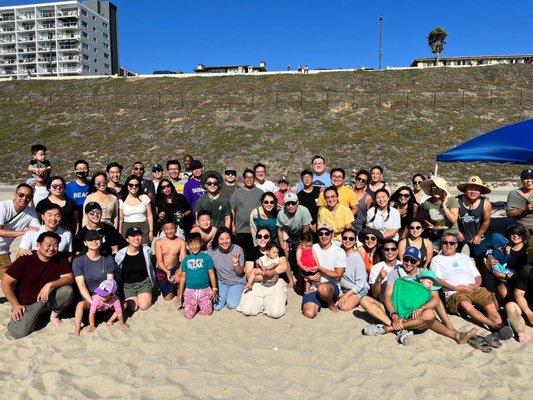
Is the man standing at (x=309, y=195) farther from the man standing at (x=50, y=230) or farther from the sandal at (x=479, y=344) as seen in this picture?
the man standing at (x=50, y=230)

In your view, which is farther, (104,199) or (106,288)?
(104,199)

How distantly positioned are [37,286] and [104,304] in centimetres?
83

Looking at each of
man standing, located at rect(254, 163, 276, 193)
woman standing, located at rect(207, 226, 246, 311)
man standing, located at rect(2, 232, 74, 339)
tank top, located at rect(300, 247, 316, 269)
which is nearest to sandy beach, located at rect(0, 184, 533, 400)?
man standing, located at rect(2, 232, 74, 339)

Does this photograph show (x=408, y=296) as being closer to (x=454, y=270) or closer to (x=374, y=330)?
(x=374, y=330)

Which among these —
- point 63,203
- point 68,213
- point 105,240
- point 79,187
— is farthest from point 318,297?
point 79,187

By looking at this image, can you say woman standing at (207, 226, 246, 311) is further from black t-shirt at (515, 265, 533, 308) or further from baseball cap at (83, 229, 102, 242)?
black t-shirt at (515, 265, 533, 308)

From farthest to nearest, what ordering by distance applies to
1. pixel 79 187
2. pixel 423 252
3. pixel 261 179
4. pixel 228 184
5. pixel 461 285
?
pixel 261 179, pixel 228 184, pixel 79 187, pixel 423 252, pixel 461 285

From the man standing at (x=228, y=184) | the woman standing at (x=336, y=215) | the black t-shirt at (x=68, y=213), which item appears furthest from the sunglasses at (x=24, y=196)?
the woman standing at (x=336, y=215)

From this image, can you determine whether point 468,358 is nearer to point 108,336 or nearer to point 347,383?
point 347,383

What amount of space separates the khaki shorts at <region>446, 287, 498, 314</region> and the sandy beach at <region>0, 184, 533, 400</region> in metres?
0.18

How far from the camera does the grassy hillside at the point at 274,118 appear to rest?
24.5 m

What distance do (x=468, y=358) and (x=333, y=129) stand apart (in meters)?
24.4

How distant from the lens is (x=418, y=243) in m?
5.24

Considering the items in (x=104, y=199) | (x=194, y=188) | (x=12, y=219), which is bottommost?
(x=12, y=219)
